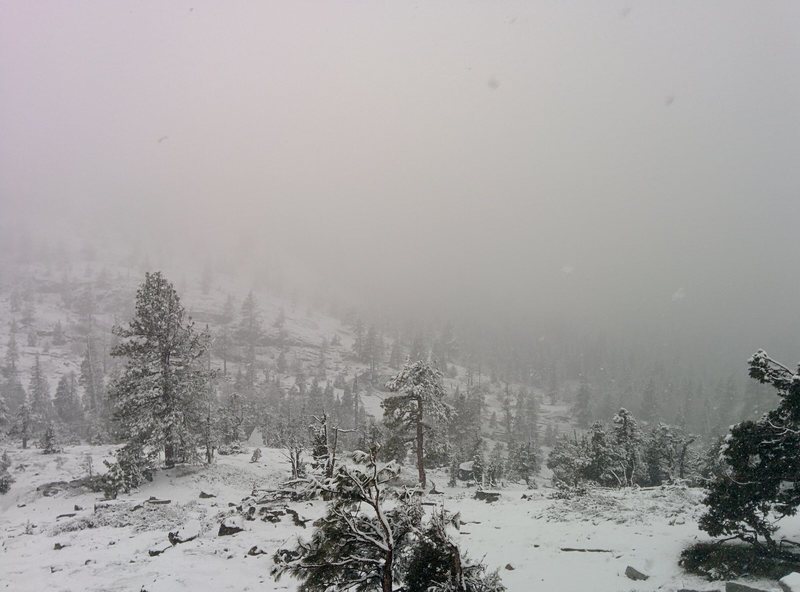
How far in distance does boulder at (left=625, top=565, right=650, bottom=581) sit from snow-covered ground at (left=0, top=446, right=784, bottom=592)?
19 centimetres

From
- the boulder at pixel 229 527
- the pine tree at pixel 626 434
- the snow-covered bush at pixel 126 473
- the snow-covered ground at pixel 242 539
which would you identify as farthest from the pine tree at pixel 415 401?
the pine tree at pixel 626 434

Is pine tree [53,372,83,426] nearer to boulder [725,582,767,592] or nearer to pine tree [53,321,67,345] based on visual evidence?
pine tree [53,321,67,345]

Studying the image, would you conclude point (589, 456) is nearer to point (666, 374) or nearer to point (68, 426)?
point (68, 426)

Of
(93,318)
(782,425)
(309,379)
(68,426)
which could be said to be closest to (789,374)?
(782,425)

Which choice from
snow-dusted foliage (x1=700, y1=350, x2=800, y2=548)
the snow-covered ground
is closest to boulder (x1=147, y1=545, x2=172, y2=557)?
the snow-covered ground

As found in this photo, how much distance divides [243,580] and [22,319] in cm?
18550

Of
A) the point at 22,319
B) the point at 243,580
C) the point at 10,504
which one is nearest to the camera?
the point at 243,580

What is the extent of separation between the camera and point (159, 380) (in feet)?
88.2

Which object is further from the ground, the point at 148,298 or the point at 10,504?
the point at 148,298

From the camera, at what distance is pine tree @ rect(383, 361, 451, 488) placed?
30656 mm

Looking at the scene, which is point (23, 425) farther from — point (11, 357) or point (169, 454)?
point (11, 357)

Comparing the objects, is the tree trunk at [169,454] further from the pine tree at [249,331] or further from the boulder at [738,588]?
the pine tree at [249,331]

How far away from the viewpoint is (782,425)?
12195 millimetres

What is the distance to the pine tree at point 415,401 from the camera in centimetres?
3066
